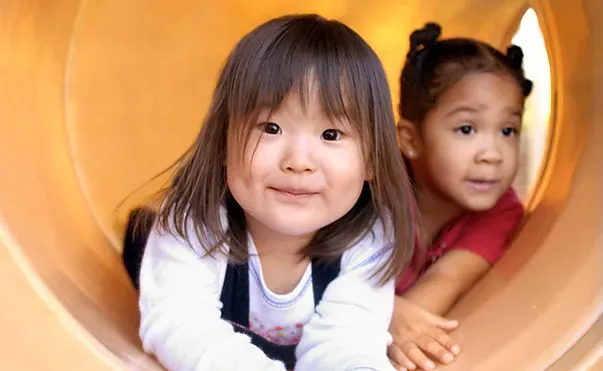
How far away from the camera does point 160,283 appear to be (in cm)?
81

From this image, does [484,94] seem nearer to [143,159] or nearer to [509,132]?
[509,132]

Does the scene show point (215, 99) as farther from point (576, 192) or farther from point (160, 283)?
point (576, 192)

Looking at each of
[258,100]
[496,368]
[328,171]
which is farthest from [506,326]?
[258,100]

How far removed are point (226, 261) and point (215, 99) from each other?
19 cm

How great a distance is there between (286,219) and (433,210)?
0.48 metres

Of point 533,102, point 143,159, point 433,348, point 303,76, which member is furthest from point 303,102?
point 533,102

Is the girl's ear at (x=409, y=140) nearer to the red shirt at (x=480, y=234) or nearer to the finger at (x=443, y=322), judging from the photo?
the red shirt at (x=480, y=234)

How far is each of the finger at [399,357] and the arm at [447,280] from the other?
4.6 inches

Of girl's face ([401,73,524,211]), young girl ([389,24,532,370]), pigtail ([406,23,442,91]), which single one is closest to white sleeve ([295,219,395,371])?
young girl ([389,24,532,370])

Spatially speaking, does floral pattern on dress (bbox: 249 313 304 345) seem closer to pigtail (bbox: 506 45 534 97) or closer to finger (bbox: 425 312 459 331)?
finger (bbox: 425 312 459 331)

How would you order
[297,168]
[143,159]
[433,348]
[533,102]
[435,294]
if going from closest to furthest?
[297,168], [433,348], [435,294], [143,159], [533,102]

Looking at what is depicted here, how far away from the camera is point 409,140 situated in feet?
3.93

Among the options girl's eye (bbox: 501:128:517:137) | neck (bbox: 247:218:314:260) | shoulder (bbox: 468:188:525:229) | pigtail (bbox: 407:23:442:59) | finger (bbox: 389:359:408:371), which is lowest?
finger (bbox: 389:359:408:371)

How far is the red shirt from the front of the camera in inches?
43.4
